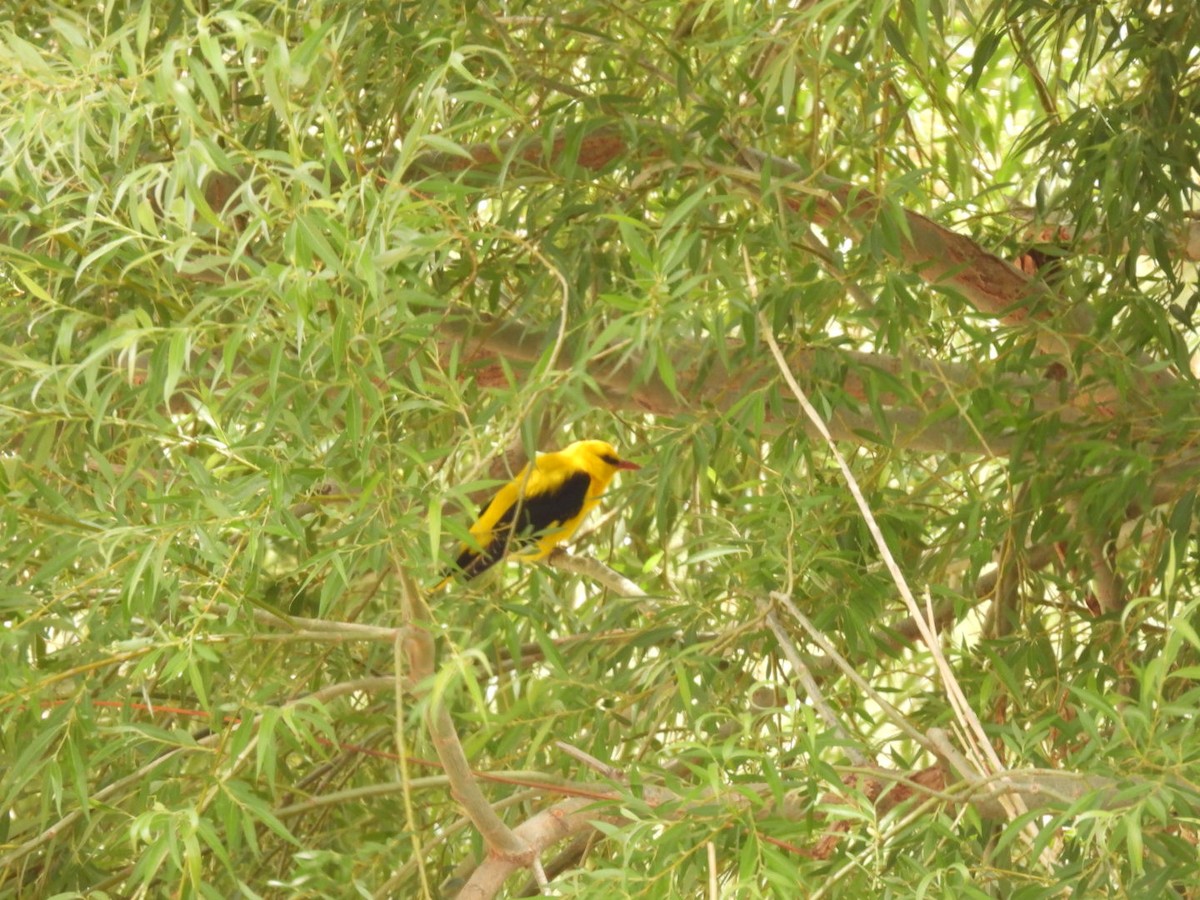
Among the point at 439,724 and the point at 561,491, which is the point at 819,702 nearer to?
the point at 439,724

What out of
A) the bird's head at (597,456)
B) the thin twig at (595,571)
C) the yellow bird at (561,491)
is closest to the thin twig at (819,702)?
the thin twig at (595,571)

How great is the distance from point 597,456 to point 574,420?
0.99m

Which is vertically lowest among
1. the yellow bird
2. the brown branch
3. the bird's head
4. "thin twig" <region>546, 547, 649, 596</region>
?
the yellow bird

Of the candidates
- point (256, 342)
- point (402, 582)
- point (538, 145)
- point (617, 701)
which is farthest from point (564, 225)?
point (402, 582)

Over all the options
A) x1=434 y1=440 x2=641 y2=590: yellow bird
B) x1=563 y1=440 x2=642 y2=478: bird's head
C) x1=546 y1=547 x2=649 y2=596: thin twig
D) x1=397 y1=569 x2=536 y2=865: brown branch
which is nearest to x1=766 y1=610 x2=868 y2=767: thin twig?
x1=397 y1=569 x2=536 y2=865: brown branch

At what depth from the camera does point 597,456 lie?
3160 millimetres

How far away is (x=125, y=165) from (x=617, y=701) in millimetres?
893

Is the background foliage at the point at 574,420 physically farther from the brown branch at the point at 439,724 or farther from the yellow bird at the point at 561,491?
the yellow bird at the point at 561,491

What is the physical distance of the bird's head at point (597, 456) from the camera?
314 centimetres

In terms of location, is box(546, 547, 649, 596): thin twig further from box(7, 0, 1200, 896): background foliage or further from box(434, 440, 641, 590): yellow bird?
box(434, 440, 641, 590): yellow bird

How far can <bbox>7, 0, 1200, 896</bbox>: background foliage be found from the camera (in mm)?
1441

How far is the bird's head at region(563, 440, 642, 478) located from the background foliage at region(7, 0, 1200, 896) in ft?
1.44

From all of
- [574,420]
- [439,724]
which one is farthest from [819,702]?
[574,420]

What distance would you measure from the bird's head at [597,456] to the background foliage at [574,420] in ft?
1.44
